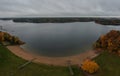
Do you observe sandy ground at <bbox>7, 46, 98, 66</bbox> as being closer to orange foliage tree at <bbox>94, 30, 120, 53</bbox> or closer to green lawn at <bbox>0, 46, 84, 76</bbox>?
green lawn at <bbox>0, 46, 84, 76</bbox>

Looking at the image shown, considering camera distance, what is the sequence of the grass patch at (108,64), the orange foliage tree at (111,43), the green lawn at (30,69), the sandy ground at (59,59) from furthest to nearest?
the orange foliage tree at (111,43) → the sandy ground at (59,59) → the grass patch at (108,64) → the green lawn at (30,69)

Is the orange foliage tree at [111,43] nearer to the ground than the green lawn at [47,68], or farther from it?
farther from it

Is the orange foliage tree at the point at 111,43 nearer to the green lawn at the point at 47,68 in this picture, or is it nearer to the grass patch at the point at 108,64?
the grass patch at the point at 108,64

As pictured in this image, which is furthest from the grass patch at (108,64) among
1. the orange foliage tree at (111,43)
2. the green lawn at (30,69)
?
the green lawn at (30,69)

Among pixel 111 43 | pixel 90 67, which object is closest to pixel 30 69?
pixel 90 67

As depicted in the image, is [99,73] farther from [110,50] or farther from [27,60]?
[27,60]

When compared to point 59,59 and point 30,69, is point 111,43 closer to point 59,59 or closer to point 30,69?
point 59,59

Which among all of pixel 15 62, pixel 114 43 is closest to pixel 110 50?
pixel 114 43

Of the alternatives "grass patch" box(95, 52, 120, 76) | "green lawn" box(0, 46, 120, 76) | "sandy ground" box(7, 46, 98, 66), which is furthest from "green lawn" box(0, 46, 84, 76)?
"grass patch" box(95, 52, 120, 76)
